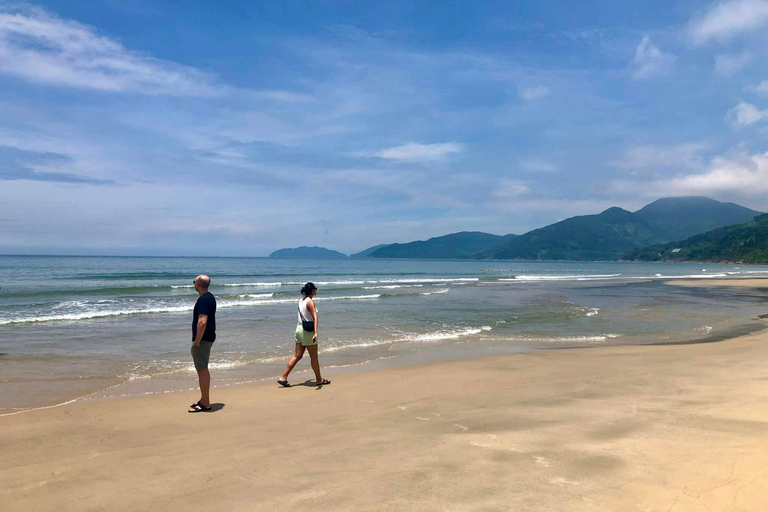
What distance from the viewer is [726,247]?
157500 millimetres

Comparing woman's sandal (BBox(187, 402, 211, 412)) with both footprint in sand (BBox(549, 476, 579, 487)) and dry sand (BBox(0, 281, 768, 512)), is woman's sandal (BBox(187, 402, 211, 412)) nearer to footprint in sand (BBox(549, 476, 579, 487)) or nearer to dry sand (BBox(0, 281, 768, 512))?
dry sand (BBox(0, 281, 768, 512))

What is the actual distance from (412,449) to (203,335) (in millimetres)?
3716

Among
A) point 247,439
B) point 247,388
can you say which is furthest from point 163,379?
point 247,439

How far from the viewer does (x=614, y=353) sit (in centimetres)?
1123

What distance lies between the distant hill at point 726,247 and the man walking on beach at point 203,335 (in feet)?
551

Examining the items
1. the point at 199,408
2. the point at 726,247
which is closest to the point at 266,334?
the point at 199,408

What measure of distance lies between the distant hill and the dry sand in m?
165

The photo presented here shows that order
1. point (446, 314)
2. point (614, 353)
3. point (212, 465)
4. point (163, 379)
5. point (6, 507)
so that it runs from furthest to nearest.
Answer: point (446, 314) → point (614, 353) → point (163, 379) → point (212, 465) → point (6, 507)

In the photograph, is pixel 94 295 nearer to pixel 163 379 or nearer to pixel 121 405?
pixel 163 379

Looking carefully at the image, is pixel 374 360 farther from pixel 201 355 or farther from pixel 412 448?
pixel 412 448

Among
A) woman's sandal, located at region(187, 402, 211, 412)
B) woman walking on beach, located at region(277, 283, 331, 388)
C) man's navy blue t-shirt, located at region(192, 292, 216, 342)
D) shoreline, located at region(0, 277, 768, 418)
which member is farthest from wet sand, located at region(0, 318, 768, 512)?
man's navy blue t-shirt, located at region(192, 292, 216, 342)

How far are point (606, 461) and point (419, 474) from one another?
1.76 metres

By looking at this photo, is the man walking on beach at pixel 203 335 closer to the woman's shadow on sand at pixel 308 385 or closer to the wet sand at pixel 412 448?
the wet sand at pixel 412 448

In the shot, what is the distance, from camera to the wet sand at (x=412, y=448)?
150 inches
